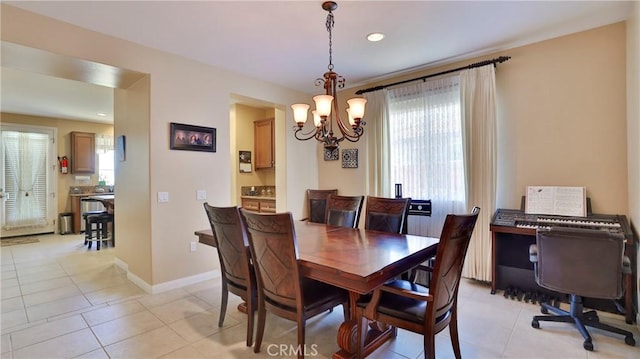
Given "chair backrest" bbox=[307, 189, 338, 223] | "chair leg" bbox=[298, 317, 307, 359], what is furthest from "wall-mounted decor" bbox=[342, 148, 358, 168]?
"chair leg" bbox=[298, 317, 307, 359]

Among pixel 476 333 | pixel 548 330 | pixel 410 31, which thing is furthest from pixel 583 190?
pixel 410 31

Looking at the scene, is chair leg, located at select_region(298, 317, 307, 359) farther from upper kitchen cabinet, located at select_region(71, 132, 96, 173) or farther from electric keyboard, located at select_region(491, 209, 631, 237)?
upper kitchen cabinet, located at select_region(71, 132, 96, 173)

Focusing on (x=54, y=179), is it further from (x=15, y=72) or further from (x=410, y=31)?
(x=410, y=31)

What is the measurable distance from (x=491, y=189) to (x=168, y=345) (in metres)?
3.43

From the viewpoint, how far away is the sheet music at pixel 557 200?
2.86m

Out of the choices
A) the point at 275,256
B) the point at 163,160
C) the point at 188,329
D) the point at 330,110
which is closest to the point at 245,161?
the point at 163,160

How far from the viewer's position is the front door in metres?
6.21

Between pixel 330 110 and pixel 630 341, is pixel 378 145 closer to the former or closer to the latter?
pixel 330 110

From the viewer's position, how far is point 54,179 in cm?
677

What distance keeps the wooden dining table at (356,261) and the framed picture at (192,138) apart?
133cm

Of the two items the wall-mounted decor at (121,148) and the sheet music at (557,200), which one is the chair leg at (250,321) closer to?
the wall-mounted decor at (121,148)

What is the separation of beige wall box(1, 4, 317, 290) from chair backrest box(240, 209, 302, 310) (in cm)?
184

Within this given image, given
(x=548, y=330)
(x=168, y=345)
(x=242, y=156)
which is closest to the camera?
(x=168, y=345)

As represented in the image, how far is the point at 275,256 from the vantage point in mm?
1882
